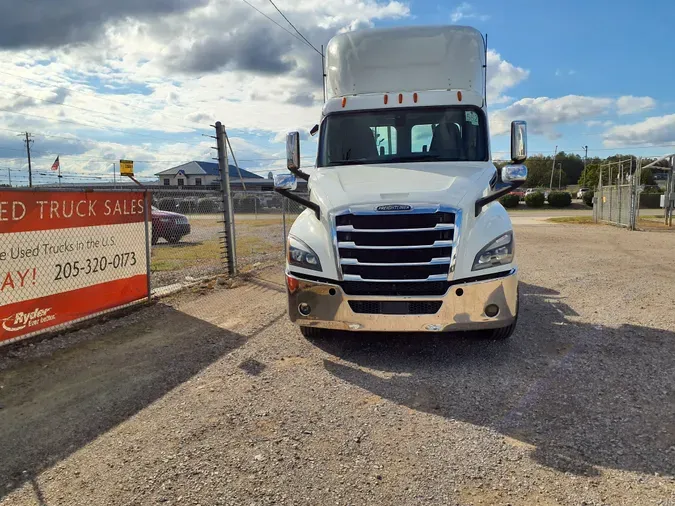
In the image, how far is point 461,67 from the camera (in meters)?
6.59

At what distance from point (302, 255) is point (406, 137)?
214 centimetres

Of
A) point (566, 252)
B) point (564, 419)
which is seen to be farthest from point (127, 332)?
point (566, 252)

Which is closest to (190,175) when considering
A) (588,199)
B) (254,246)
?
(588,199)

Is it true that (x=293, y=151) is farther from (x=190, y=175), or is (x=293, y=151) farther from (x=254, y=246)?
(x=190, y=175)

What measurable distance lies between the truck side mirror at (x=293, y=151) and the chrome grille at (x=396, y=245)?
1758 millimetres

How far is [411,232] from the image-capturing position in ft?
15.3

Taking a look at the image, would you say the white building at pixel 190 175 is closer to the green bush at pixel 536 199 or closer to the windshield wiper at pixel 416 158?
the green bush at pixel 536 199

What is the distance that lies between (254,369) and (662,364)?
12.6ft

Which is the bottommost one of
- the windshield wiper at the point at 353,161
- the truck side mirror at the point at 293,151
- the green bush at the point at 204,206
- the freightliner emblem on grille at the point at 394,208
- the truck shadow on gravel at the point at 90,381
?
the truck shadow on gravel at the point at 90,381

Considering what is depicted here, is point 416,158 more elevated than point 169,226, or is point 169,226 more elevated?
point 416,158

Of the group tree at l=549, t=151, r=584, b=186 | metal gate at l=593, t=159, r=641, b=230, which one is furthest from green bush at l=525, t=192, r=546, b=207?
tree at l=549, t=151, r=584, b=186

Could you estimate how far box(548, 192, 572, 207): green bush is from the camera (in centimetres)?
4666

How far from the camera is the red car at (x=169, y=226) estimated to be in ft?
48.8

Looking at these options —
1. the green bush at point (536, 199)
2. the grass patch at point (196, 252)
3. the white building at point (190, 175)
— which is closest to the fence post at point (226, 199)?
the grass patch at point (196, 252)
